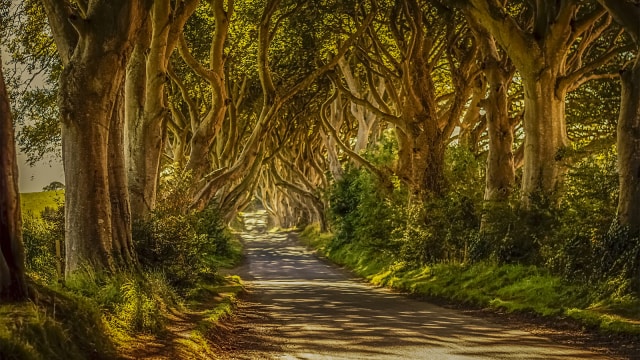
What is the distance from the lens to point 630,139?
13.6 metres

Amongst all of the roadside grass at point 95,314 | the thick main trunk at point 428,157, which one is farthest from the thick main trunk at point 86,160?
the thick main trunk at point 428,157

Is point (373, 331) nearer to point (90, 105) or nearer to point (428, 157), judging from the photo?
point (90, 105)

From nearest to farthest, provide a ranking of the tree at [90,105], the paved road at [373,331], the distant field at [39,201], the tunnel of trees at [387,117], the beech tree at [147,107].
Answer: the paved road at [373,331] → the tree at [90,105] → the tunnel of trees at [387,117] → the beech tree at [147,107] → the distant field at [39,201]

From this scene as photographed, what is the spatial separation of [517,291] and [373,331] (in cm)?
470

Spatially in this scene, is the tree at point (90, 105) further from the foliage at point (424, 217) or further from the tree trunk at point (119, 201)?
the foliage at point (424, 217)

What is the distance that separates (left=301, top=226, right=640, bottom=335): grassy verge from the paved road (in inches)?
33.6

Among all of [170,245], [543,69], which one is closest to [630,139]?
[543,69]

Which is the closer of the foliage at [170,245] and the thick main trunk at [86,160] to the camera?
the thick main trunk at [86,160]

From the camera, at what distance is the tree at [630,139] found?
13289 mm

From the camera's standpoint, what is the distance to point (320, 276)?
29500mm

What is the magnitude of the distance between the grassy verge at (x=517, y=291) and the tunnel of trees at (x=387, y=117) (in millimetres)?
479

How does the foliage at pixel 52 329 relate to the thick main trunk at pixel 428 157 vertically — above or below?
below

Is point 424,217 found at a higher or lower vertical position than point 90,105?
lower

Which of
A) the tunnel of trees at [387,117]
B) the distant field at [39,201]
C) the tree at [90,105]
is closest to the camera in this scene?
the tree at [90,105]
